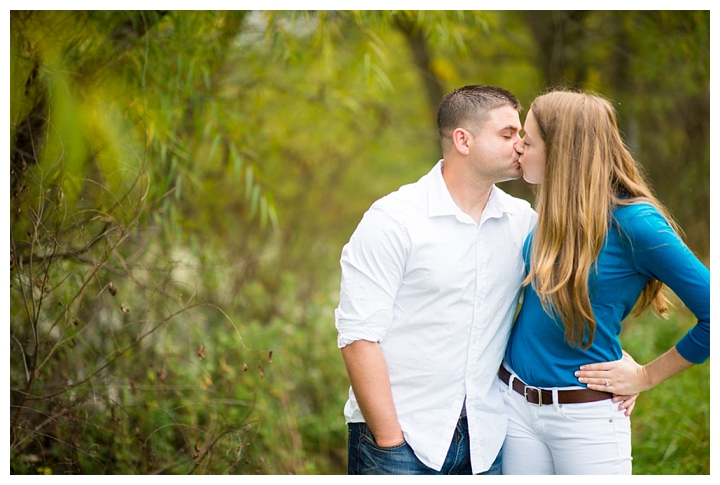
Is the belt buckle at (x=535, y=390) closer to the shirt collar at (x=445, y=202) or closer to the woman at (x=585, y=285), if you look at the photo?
the woman at (x=585, y=285)

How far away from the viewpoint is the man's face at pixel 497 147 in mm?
1844

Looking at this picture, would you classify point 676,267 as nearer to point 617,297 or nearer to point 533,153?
point 617,297

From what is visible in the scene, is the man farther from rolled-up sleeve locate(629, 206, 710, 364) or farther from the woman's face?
rolled-up sleeve locate(629, 206, 710, 364)

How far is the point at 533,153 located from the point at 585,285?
1.29 ft

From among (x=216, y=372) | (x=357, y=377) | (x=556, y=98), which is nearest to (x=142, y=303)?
(x=216, y=372)

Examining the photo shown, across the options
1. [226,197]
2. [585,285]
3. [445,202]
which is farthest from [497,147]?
[226,197]

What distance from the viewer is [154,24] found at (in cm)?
269

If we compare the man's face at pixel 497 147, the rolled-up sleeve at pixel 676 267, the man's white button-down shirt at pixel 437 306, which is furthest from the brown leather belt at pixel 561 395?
the man's face at pixel 497 147

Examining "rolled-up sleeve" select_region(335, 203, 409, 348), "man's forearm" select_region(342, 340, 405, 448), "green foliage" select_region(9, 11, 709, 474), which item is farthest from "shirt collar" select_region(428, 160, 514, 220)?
"green foliage" select_region(9, 11, 709, 474)

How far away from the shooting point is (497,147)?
1845 millimetres

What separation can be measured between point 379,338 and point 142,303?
238 cm

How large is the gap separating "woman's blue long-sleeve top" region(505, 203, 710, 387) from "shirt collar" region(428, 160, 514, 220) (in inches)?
5.5

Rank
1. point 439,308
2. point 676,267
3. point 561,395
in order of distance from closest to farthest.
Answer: point 676,267
point 561,395
point 439,308

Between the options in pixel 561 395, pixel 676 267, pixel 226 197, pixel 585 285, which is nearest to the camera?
pixel 676 267
